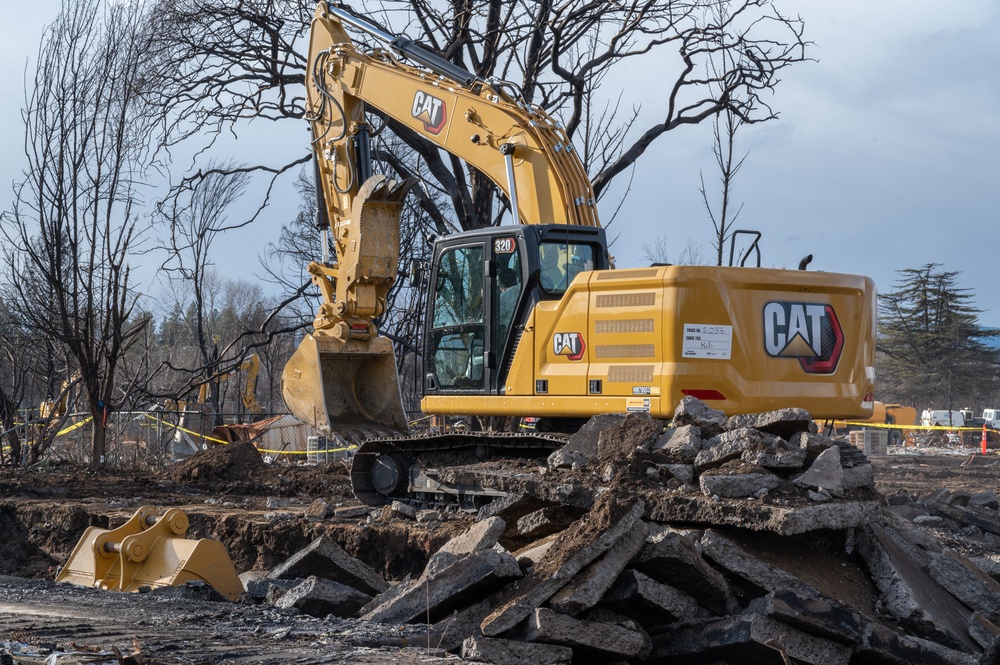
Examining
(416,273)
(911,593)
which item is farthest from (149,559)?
(911,593)

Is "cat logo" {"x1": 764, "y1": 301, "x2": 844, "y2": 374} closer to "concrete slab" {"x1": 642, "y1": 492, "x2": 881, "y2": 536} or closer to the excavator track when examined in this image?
the excavator track

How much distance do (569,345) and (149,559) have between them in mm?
3678

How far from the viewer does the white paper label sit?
8.30 m

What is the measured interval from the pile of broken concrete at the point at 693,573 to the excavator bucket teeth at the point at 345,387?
383cm

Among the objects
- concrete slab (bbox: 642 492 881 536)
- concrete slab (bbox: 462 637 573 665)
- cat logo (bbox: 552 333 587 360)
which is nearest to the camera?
concrete slab (bbox: 462 637 573 665)

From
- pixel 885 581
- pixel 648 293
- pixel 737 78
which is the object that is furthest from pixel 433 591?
pixel 737 78

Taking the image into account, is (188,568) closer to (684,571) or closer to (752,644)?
(684,571)

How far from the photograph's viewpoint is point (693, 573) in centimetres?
548

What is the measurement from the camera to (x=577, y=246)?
9.55 meters

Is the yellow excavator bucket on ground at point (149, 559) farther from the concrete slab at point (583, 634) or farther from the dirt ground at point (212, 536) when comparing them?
the concrete slab at point (583, 634)

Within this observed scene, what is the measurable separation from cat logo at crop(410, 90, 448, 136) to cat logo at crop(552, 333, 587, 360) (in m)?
3.22

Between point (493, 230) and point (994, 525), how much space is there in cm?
541

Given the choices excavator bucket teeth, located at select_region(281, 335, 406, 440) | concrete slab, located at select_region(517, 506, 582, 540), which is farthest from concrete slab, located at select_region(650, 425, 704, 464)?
excavator bucket teeth, located at select_region(281, 335, 406, 440)

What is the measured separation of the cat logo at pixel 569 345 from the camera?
29.0ft
